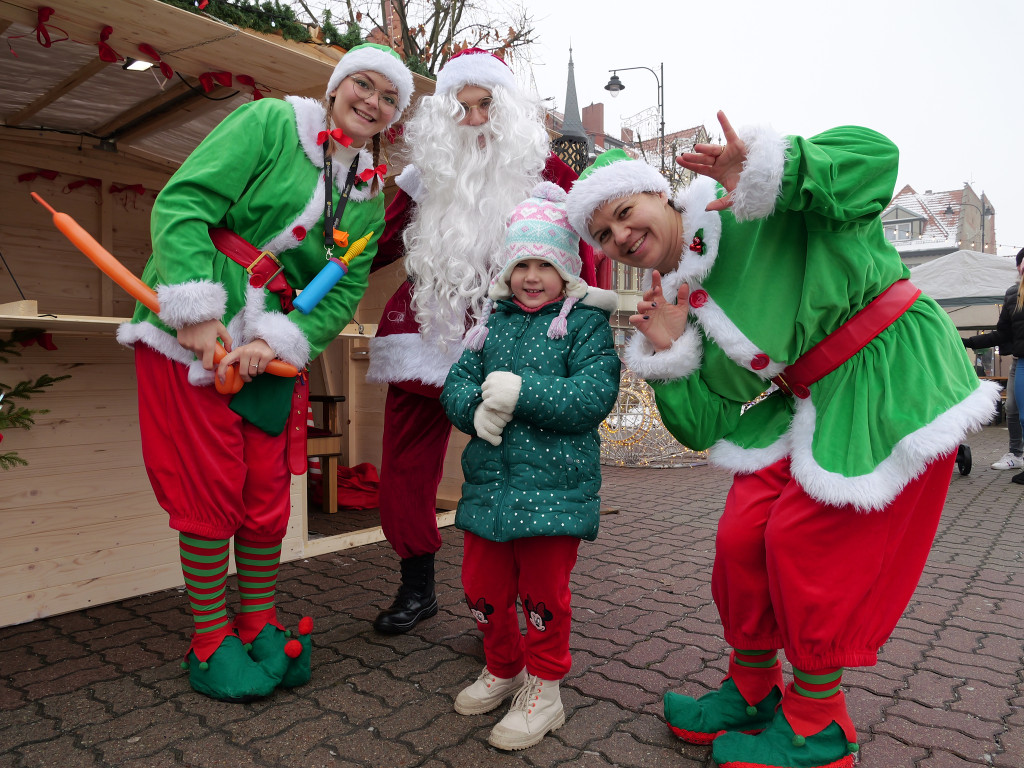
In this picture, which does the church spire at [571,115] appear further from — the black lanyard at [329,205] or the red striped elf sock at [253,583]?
the red striped elf sock at [253,583]

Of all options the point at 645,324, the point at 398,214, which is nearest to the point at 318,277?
the point at 398,214

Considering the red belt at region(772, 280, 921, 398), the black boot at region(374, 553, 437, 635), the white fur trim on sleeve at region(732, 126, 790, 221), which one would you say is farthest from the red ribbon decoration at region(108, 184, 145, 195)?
the red belt at region(772, 280, 921, 398)

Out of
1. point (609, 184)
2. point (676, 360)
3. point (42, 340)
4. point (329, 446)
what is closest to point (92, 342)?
point (42, 340)

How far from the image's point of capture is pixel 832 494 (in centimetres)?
163

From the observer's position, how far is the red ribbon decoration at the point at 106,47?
2547 millimetres

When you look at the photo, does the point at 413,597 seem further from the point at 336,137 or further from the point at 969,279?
the point at 969,279

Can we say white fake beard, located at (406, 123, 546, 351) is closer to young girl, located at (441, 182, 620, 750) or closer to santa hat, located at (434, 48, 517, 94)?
santa hat, located at (434, 48, 517, 94)

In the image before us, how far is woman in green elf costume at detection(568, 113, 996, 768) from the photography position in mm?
1626

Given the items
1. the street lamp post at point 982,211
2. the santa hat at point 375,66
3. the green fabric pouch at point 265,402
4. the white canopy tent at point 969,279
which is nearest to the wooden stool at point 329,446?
the green fabric pouch at point 265,402

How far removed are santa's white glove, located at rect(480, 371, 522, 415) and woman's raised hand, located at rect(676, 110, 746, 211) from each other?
649mm

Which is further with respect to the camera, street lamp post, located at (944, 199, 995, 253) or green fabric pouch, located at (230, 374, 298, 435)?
street lamp post, located at (944, 199, 995, 253)

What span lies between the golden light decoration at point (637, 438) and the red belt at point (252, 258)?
548 cm

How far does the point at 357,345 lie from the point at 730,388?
12.2 feet

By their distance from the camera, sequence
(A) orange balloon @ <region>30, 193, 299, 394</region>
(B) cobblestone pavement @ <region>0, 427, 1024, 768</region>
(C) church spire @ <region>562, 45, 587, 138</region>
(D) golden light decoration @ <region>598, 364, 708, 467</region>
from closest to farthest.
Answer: (B) cobblestone pavement @ <region>0, 427, 1024, 768</region>, (A) orange balloon @ <region>30, 193, 299, 394</region>, (D) golden light decoration @ <region>598, 364, 708, 467</region>, (C) church spire @ <region>562, 45, 587, 138</region>
